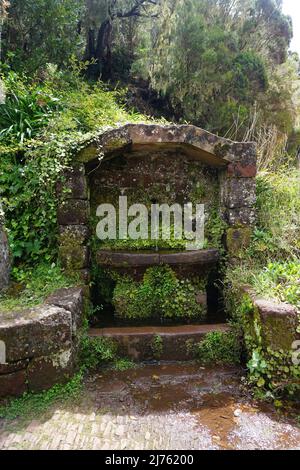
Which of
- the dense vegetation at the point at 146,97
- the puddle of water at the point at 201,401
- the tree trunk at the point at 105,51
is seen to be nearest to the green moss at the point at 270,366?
the dense vegetation at the point at 146,97

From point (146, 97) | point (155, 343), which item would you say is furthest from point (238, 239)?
point (146, 97)

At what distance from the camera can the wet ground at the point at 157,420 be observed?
7.66 ft

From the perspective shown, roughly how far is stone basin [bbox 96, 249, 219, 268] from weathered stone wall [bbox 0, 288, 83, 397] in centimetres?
114

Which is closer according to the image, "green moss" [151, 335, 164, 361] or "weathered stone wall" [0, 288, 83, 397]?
"weathered stone wall" [0, 288, 83, 397]

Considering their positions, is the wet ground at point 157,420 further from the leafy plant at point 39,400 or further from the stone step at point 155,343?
the stone step at point 155,343

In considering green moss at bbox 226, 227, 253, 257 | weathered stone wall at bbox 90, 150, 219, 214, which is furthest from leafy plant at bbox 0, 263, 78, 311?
green moss at bbox 226, 227, 253, 257

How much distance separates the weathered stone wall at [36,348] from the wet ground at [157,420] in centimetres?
28

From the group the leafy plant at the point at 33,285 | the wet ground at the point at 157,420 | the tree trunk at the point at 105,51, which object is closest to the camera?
the wet ground at the point at 157,420

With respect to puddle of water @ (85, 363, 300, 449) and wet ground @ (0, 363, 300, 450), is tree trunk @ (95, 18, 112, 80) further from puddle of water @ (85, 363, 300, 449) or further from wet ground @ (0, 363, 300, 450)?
wet ground @ (0, 363, 300, 450)

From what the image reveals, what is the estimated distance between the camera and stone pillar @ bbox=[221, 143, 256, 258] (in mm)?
4160

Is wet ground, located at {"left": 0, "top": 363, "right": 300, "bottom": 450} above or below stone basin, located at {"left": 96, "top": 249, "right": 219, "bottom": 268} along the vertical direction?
below

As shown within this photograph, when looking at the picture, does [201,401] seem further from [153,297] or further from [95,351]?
[153,297]

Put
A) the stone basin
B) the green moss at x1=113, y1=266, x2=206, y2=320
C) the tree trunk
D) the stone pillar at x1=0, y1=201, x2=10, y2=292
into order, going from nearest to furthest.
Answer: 1. the stone pillar at x1=0, y1=201, x2=10, y2=292
2. the stone basin
3. the green moss at x1=113, y1=266, x2=206, y2=320
4. the tree trunk

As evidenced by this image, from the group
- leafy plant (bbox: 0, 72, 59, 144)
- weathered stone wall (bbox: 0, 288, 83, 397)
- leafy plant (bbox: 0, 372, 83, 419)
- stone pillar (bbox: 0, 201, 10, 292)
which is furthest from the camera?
leafy plant (bbox: 0, 72, 59, 144)
